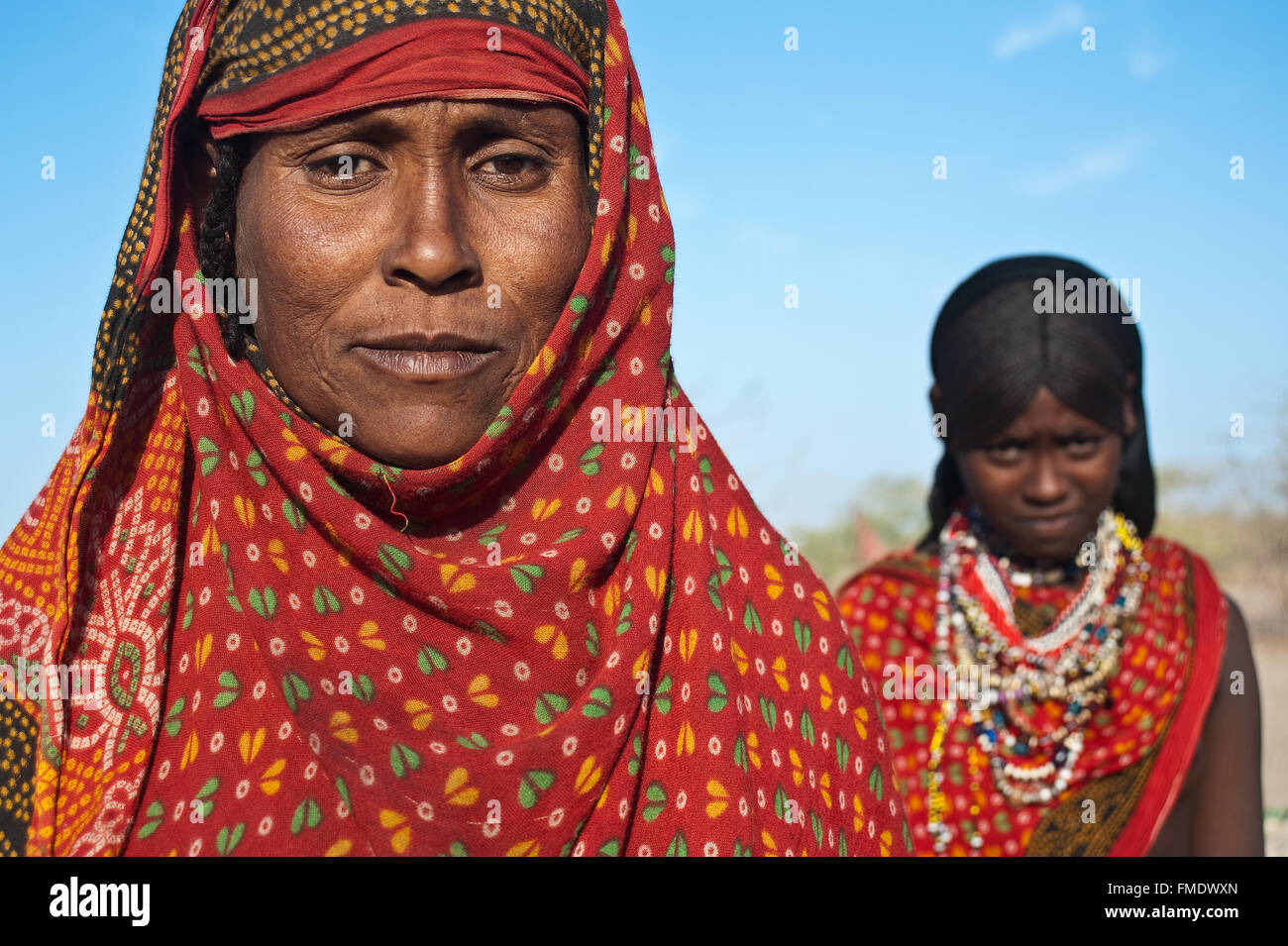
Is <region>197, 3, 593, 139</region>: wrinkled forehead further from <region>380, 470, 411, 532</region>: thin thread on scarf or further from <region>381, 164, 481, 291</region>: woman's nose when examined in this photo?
<region>380, 470, 411, 532</region>: thin thread on scarf

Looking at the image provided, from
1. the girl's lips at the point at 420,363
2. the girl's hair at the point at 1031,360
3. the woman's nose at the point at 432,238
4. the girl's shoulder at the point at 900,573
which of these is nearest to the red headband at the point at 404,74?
the woman's nose at the point at 432,238

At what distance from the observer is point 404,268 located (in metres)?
1.88

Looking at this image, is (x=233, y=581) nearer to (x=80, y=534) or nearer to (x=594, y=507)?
(x=80, y=534)

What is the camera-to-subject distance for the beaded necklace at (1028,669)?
4379mm

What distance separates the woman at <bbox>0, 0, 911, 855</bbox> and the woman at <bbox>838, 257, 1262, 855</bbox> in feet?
8.32

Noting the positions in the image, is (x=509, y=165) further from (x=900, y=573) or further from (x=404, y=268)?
(x=900, y=573)

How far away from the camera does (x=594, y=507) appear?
2.00m

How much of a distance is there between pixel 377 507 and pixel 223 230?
532mm

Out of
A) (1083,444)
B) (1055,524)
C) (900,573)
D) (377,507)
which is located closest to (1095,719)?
(1055,524)

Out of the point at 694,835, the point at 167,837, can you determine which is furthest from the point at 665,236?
the point at 167,837

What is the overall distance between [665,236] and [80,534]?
1.10 meters

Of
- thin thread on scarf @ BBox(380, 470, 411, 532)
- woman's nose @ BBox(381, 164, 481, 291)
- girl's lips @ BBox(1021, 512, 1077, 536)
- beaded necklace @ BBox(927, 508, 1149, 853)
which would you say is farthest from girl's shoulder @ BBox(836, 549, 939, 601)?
woman's nose @ BBox(381, 164, 481, 291)

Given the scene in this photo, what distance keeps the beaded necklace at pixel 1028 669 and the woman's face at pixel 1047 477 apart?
165 millimetres

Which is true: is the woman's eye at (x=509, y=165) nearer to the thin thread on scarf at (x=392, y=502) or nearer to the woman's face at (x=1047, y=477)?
the thin thread on scarf at (x=392, y=502)
